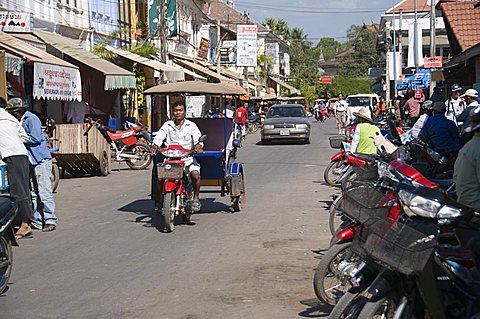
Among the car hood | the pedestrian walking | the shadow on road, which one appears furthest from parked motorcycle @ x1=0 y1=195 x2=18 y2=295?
the car hood

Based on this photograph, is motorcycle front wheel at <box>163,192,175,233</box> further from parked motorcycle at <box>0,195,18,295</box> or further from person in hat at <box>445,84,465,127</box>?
person in hat at <box>445,84,465,127</box>

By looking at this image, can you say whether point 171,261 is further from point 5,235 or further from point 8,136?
point 8,136

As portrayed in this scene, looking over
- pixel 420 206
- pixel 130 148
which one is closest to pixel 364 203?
pixel 420 206

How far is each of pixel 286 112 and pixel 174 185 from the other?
21.5m

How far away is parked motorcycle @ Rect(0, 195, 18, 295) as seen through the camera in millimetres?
7695

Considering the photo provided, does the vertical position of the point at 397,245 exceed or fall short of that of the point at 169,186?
it exceeds it

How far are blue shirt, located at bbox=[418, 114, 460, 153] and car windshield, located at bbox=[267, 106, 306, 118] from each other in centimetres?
1910

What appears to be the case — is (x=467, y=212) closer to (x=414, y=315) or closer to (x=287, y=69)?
(x=414, y=315)

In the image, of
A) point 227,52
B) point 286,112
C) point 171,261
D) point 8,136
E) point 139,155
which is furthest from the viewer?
point 227,52

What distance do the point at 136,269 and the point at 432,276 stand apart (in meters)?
4.60

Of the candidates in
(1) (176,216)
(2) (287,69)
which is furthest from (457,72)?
(2) (287,69)

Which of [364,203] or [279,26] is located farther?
[279,26]

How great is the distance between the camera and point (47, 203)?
11578mm

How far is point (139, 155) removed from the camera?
21.8 metres
